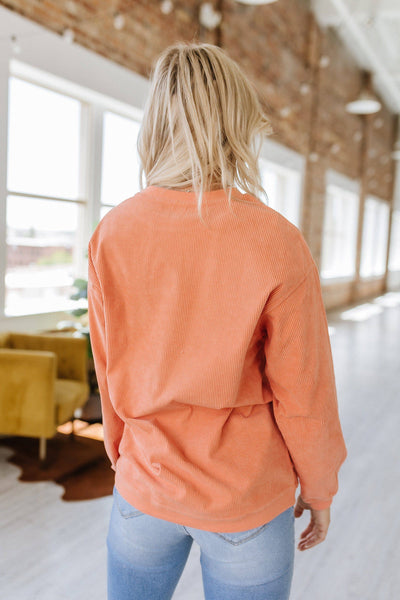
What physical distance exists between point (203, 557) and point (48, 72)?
12.9 feet

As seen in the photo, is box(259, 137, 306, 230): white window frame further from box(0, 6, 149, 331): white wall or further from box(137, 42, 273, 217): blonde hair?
box(137, 42, 273, 217): blonde hair

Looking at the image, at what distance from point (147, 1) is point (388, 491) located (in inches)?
182

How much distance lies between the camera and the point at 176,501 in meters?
0.79

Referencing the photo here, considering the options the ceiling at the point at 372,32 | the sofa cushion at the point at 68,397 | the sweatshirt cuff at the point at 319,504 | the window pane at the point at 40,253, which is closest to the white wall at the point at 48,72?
the window pane at the point at 40,253

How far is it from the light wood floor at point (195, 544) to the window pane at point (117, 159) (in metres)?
2.71

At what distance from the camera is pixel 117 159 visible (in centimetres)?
514

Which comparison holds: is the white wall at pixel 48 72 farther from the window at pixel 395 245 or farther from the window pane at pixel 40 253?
the window at pixel 395 245

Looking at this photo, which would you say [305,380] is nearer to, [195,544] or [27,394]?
[195,544]

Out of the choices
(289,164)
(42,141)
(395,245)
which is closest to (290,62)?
(289,164)

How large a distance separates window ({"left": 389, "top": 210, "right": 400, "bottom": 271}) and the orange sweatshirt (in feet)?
57.8

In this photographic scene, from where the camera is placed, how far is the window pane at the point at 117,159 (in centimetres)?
497

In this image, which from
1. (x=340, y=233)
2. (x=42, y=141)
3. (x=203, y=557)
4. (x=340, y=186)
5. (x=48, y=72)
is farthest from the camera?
(x=340, y=233)

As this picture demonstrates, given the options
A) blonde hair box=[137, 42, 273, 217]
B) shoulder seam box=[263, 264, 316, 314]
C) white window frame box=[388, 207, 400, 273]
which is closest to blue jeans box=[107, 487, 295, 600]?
shoulder seam box=[263, 264, 316, 314]

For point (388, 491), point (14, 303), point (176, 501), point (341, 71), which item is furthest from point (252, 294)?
point (341, 71)
